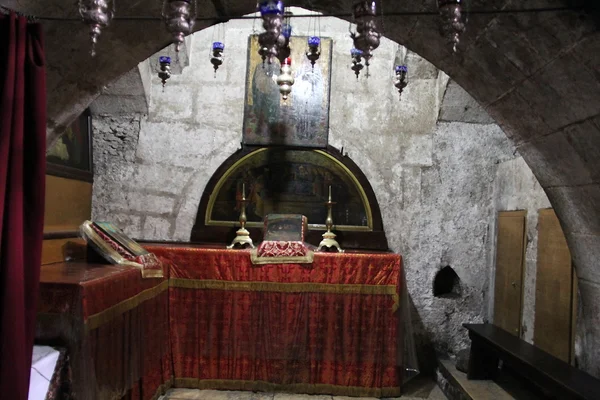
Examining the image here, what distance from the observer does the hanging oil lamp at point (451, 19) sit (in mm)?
1758

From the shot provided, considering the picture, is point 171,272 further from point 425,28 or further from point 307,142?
point 425,28

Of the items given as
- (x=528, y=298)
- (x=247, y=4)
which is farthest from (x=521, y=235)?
(x=247, y=4)

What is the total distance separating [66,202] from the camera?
4633 mm

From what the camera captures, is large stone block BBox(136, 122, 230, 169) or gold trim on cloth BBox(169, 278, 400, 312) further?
large stone block BBox(136, 122, 230, 169)

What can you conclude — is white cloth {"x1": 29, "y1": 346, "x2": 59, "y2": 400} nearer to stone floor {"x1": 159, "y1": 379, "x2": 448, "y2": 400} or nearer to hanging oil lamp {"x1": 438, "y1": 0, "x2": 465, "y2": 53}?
stone floor {"x1": 159, "y1": 379, "x2": 448, "y2": 400}

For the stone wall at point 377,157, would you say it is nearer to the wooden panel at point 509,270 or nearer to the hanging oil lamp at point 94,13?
the wooden panel at point 509,270

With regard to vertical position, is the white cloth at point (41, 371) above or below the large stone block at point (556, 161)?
below

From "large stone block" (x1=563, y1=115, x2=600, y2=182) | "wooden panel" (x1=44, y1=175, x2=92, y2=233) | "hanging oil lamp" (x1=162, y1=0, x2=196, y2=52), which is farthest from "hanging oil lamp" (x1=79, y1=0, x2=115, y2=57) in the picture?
"wooden panel" (x1=44, y1=175, x2=92, y2=233)

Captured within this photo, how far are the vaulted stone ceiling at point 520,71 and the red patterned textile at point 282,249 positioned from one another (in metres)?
2.02

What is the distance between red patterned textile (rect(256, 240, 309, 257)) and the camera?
426 centimetres

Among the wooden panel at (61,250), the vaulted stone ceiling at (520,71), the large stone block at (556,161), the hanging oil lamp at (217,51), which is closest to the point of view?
the vaulted stone ceiling at (520,71)

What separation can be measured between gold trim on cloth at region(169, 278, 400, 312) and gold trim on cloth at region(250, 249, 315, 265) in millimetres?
214

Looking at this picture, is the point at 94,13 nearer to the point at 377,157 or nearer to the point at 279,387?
the point at 279,387

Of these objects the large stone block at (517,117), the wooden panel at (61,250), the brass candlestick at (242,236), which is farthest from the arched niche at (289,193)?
the large stone block at (517,117)
